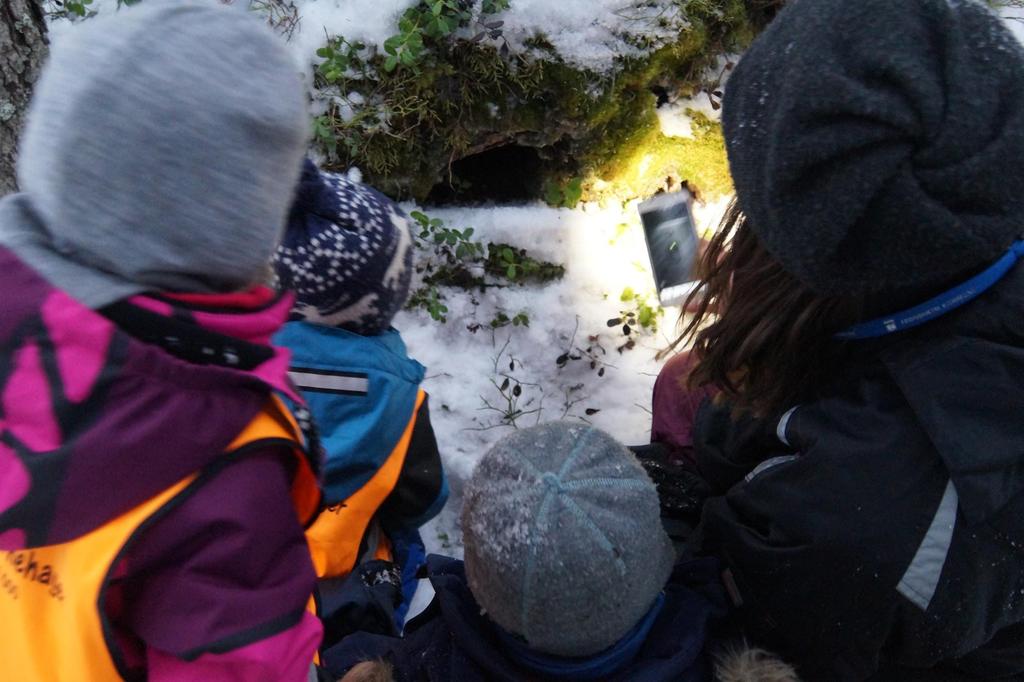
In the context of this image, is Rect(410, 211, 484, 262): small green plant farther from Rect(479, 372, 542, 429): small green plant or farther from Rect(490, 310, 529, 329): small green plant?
Rect(479, 372, 542, 429): small green plant

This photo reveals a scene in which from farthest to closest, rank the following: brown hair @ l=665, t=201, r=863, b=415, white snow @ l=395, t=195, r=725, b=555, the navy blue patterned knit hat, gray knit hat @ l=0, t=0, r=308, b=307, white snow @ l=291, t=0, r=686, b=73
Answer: white snow @ l=395, t=195, r=725, b=555 < white snow @ l=291, t=0, r=686, b=73 < the navy blue patterned knit hat < brown hair @ l=665, t=201, r=863, b=415 < gray knit hat @ l=0, t=0, r=308, b=307

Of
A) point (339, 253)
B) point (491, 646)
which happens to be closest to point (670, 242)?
point (339, 253)

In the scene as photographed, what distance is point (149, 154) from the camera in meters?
0.91

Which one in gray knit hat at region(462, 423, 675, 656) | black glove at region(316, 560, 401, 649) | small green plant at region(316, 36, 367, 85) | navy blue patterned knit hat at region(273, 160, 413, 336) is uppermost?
small green plant at region(316, 36, 367, 85)

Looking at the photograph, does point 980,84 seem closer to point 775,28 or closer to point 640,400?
Result: point 775,28

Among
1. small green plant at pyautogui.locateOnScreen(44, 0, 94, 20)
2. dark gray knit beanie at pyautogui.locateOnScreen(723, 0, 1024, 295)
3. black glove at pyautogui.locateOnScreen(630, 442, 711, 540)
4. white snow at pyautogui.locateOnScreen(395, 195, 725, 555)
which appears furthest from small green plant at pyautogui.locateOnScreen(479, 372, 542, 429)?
small green plant at pyautogui.locateOnScreen(44, 0, 94, 20)

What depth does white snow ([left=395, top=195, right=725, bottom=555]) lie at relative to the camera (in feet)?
9.27

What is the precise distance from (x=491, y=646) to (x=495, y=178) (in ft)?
7.59

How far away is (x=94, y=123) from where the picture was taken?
2.93ft

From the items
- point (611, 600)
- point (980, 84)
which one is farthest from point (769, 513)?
point (980, 84)

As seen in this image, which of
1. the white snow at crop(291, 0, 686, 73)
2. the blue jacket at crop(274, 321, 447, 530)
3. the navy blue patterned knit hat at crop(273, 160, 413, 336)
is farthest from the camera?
the white snow at crop(291, 0, 686, 73)

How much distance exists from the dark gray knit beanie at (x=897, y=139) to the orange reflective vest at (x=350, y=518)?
43.1 inches

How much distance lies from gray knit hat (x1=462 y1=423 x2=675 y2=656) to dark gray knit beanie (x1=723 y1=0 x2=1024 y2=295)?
19.7 inches

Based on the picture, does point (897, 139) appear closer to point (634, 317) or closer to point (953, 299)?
point (953, 299)
